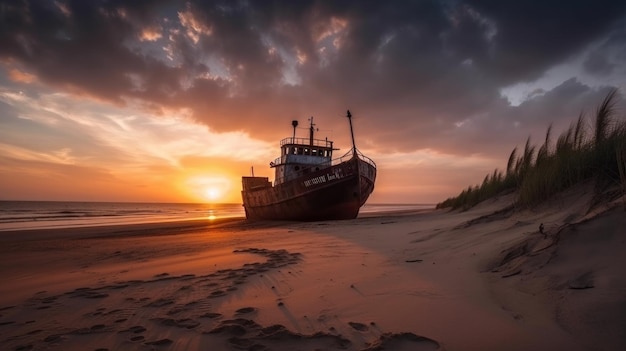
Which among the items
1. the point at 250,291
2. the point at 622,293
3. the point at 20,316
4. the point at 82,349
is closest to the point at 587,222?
the point at 622,293

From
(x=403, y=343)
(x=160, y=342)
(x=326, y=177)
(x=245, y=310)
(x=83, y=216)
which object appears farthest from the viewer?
(x=83, y=216)

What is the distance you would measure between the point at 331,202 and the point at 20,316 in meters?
13.8

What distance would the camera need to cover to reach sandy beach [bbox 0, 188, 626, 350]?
1.70m

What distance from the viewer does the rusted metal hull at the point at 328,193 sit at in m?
15.4

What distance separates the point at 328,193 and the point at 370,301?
1333cm

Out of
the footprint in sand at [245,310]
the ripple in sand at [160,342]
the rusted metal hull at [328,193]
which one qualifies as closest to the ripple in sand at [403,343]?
the footprint in sand at [245,310]

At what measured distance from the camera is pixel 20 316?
2441 mm

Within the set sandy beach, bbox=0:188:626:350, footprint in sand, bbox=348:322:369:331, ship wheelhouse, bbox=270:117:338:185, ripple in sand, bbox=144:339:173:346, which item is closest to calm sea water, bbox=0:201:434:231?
ship wheelhouse, bbox=270:117:338:185

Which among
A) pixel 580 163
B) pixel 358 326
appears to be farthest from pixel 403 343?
pixel 580 163

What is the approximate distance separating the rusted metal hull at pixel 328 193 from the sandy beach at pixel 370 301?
11572 millimetres

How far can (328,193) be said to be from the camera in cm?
1566

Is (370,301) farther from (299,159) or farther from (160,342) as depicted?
(299,159)

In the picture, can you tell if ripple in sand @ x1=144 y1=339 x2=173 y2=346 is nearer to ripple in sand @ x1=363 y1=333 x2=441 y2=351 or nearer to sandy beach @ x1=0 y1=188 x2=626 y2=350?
sandy beach @ x1=0 y1=188 x2=626 y2=350

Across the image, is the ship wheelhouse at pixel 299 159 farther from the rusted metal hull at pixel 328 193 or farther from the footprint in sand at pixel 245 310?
the footprint in sand at pixel 245 310
